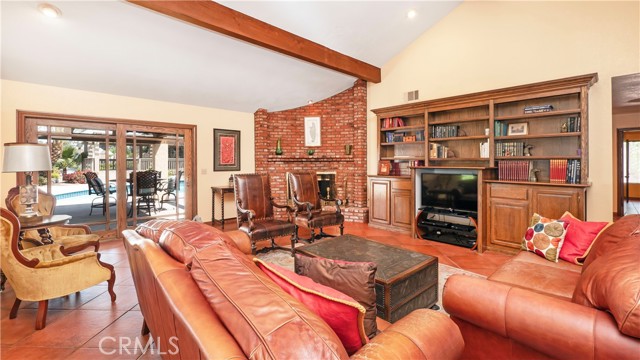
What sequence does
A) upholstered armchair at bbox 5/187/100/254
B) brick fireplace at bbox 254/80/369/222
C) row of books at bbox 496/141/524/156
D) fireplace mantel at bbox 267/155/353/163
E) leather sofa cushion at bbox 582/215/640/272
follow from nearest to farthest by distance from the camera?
leather sofa cushion at bbox 582/215/640/272
upholstered armchair at bbox 5/187/100/254
row of books at bbox 496/141/524/156
brick fireplace at bbox 254/80/369/222
fireplace mantel at bbox 267/155/353/163

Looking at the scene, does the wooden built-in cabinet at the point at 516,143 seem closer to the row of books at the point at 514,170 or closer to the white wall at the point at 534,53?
the row of books at the point at 514,170

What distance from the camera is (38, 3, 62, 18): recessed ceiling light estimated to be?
8.99 feet

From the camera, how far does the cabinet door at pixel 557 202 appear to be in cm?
316

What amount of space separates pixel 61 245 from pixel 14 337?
0.82 m

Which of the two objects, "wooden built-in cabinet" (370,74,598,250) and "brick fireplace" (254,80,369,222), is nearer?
"wooden built-in cabinet" (370,74,598,250)

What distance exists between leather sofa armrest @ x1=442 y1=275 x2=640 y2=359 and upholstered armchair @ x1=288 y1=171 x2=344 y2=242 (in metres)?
2.66

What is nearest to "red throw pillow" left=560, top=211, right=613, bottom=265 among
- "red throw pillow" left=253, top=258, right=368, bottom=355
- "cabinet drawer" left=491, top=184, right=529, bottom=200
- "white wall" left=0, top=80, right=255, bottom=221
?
"cabinet drawer" left=491, top=184, right=529, bottom=200

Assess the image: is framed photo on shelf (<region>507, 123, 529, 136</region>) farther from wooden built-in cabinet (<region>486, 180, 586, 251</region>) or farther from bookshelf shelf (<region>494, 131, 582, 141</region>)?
wooden built-in cabinet (<region>486, 180, 586, 251</region>)

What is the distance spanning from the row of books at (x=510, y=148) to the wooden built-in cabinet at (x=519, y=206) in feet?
1.63

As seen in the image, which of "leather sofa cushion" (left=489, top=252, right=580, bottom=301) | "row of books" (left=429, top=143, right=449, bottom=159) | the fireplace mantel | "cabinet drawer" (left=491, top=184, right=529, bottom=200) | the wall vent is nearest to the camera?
"leather sofa cushion" (left=489, top=252, right=580, bottom=301)

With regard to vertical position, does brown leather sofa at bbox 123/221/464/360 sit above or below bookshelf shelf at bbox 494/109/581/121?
below

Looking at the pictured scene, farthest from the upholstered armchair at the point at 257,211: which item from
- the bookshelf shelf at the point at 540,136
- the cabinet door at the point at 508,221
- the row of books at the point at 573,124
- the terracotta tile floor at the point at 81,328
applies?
the row of books at the point at 573,124

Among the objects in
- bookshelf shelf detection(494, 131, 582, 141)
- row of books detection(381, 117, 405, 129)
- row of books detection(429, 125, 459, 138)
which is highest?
row of books detection(381, 117, 405, 129)

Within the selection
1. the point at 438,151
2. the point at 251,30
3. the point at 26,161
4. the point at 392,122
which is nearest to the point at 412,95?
the point at 392,122
